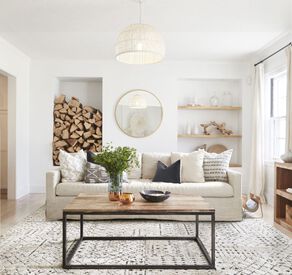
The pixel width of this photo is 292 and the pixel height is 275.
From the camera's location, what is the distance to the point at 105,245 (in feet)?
11.0

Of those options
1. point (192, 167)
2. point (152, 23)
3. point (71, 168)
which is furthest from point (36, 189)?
point (152, 23)

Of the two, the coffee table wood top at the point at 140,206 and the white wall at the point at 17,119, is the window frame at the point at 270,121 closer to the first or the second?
the coffee table wood top at the point at 140,206

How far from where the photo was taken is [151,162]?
16.7ft

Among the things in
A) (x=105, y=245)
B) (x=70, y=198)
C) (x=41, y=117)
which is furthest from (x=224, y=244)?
(x=41, y=117)

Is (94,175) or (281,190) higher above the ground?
(94,175)

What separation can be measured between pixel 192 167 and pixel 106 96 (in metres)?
2.55

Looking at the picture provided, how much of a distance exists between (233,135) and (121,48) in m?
3.83

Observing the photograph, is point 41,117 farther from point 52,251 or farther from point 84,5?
point 52,251

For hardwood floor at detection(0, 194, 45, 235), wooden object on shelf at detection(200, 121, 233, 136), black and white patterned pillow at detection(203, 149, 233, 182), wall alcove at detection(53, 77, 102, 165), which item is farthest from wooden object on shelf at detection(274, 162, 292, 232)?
wall alcove at detection(53, 77, 102, 165)

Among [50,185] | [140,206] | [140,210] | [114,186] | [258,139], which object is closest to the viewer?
[140,210]

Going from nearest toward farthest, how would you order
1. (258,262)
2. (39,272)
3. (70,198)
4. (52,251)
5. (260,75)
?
(39,272) → (258,262) → (52,251) → (70,198) → (260,75)

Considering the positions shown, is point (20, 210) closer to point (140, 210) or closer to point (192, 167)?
point (192, 167)

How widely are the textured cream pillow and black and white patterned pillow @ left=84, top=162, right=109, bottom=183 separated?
1.06 m

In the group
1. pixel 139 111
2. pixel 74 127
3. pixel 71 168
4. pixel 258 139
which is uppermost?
pixel 139 111
